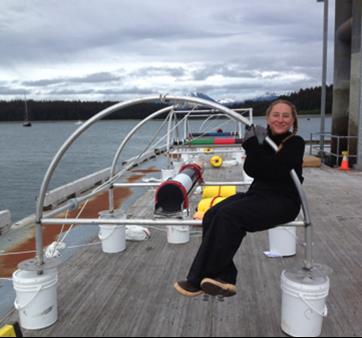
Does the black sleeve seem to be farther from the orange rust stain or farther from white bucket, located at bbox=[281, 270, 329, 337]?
the orange rust stain

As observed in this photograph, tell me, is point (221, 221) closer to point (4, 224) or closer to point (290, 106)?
point (290, 106)

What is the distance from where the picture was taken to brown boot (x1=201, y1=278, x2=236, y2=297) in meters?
3.13

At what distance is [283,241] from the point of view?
192 inches

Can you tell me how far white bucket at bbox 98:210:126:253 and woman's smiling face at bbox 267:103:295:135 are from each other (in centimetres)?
243

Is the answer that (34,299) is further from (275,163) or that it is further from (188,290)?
(275,163)

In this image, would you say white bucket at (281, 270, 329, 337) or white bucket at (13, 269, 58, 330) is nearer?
white bucket at (281, 270, 329, 337)

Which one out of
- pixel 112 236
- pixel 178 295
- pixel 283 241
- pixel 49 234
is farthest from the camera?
pixel 49 234

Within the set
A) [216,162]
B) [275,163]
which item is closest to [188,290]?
[275,163]

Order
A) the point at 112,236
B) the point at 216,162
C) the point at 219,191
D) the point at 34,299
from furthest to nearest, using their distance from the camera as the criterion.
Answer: the point at 216,162 → the point at 219,191 → the point at 112,236 → the point at 34,299

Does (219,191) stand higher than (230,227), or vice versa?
(230,227)

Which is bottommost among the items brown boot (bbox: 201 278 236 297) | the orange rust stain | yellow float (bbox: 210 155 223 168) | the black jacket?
the orange rust stain

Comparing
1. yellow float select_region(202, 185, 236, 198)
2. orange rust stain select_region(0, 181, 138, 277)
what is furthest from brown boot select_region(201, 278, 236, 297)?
yellow float select_region(202, 185, 236, 198)

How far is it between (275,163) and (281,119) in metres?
0.44

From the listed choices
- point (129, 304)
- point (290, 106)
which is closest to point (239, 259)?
point (129, 304)
